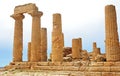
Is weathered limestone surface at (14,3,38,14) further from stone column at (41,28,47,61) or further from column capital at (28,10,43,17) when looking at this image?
stone column at (41,28,47,61)

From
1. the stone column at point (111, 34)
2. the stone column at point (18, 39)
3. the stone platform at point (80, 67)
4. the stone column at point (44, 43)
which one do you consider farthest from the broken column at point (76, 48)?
the stone column at point (111, 34)

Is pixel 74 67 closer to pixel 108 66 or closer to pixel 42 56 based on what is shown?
pixel 108 66

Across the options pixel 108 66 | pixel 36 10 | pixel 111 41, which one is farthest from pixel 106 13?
pixel 36 10

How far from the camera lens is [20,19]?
105 ft

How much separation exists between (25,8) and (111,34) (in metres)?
12.6

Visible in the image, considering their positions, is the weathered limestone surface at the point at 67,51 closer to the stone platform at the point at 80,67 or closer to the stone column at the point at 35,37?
the stone column at the point at 35,37

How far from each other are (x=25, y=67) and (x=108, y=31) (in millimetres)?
10876

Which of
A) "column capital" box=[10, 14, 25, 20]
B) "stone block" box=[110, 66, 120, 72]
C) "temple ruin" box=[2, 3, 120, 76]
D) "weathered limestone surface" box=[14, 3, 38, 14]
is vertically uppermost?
"weathered limestone surface" box=[14, 3, 38, 14]

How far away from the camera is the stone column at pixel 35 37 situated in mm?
29641

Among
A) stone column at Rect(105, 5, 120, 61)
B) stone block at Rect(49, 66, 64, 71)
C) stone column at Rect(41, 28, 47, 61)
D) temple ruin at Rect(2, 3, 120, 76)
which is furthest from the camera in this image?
stone column at Rect(41, 28, 47, 61)

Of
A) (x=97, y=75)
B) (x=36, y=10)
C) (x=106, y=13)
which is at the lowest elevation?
(x=97, y=75)

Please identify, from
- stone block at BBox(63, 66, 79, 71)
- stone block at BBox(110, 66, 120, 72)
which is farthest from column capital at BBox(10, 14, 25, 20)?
stone block at BBox(110, 66, 120, 72)

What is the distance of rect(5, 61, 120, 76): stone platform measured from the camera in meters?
20.8

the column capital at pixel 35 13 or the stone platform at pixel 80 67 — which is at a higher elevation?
the column capital at pixel 35 13
